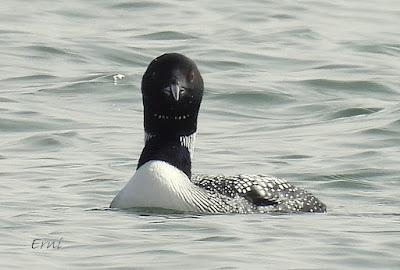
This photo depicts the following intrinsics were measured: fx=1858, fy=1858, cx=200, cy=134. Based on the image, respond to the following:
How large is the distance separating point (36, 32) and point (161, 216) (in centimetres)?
886

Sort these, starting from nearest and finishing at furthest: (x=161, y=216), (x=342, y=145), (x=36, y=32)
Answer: (x=161, y=216), (x=342, y=145), (x=36, y=32)

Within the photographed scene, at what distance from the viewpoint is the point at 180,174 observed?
11672mm

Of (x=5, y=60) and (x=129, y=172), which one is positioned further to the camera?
(x=5, y=60)

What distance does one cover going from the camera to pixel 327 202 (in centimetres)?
1264

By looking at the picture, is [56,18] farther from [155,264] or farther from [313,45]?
[155,264]

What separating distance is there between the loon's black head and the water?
696 mm

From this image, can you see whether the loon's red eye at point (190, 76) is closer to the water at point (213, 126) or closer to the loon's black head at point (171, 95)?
the loon's black head at point (171, 95)

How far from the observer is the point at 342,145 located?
15.0 metres

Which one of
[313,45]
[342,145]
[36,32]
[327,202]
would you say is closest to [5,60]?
[36,32]

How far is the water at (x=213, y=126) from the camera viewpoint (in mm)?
10266

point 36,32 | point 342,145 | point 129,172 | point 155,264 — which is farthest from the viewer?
point 36,32

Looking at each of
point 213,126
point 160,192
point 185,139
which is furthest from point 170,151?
point 213,126

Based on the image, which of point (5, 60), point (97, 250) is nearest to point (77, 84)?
point (5, 60)

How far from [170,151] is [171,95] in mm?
400
